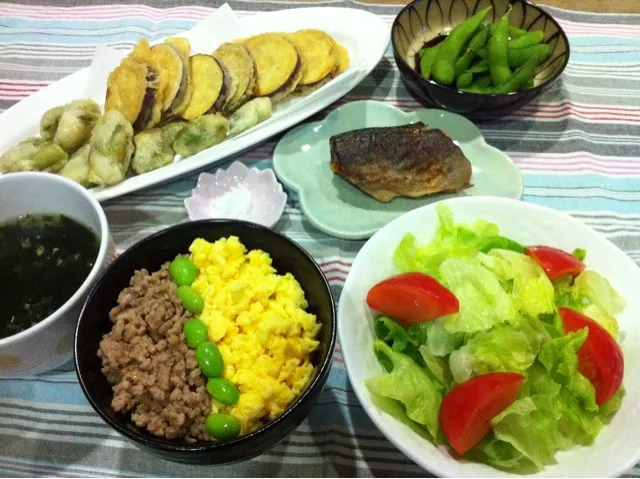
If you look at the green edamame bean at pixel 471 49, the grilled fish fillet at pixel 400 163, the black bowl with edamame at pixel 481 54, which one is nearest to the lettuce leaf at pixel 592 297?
the grilled fish fillet at pixel 400 163

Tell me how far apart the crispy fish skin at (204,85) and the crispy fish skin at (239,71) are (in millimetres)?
55

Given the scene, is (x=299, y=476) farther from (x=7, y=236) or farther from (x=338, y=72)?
(x=338, y=72)

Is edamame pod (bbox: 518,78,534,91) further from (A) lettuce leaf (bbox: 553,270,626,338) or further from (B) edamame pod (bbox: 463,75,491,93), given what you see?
(A) lettuce leaf (bbox: 553,270,626,338)

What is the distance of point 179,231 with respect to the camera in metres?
1.31

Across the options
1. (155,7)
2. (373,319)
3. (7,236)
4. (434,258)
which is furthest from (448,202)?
(155,7)

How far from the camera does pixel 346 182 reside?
73.7 inches

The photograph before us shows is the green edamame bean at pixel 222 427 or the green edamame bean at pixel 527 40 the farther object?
the green edamame bean at pixel 527 40

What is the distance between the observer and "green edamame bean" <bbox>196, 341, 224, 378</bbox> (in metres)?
1.10

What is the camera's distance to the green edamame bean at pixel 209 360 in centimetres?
110

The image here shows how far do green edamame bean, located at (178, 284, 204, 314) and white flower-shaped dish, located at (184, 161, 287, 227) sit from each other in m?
0.54

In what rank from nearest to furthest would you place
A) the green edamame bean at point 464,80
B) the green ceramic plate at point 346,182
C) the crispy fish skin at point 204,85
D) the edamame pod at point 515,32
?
the green ceramic plate at point 346,182 → the crispy fish skin at point 204,85 → the green edamame bean at point 464,80 → the edamame pod at point 515,32

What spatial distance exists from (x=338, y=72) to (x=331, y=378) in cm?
128

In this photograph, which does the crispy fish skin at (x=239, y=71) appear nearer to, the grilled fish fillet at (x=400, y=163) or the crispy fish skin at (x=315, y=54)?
the crispy fish skin at (x=315, y=54)

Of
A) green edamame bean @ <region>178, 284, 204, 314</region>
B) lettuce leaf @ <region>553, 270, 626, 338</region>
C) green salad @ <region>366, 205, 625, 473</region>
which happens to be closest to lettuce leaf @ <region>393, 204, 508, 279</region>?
green salad @ <region>366, 205, 625, 473</region>
